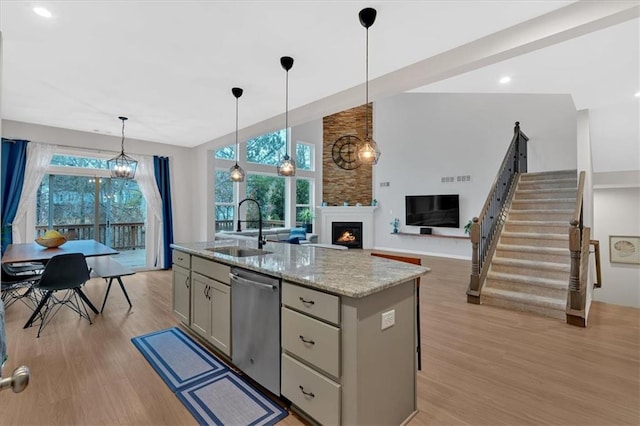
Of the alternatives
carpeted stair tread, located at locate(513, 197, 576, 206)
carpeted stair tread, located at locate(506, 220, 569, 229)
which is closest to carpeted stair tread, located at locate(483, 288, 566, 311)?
carpeted stair tread, located at locate(506, 220, 569, 229)

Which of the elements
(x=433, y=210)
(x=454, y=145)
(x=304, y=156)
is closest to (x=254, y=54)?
(x=454, y=145)

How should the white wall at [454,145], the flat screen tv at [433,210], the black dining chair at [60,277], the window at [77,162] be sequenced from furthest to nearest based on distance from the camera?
the flat screen tv at [433,210] → the white wall at [454,145] → the window at [77,162] → the black dining chair at [60,277]

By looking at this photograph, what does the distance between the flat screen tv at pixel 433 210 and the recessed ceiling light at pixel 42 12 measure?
8001 millimetres

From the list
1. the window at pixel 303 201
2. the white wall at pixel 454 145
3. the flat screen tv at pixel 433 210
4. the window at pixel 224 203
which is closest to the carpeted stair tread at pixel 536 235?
the white wall at pixel 454 145

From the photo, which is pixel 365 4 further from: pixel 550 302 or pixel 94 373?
pixel 550 302

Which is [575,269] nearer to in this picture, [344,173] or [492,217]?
[492,217]

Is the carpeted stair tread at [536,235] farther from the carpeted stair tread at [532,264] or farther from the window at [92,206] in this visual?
the window at [92,206]

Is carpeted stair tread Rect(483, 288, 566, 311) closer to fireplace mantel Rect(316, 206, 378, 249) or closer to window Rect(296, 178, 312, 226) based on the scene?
fireplace mantel Rect(316, 206, 378, 249)

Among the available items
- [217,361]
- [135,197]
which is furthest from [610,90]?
[135,197]

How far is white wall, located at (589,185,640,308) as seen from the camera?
6000 millimetres

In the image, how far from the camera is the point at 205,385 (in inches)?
92.5

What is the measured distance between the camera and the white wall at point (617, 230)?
6.00m

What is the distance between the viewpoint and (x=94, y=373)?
2492 millimetres

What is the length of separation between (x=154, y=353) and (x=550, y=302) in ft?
14.6
